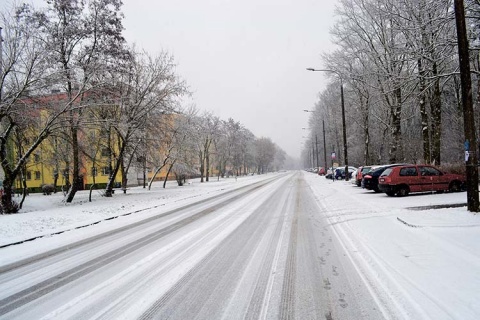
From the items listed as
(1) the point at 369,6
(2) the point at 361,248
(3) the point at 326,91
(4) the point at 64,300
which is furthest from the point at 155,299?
(3) the point at 326,91

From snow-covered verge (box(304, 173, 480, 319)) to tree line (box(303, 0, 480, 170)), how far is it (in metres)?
3.03

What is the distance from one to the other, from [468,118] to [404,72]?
12565 mm

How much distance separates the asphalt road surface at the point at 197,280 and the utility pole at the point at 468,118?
451 cm

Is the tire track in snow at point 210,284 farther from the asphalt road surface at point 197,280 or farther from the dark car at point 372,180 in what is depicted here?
the dark car at point 372,180

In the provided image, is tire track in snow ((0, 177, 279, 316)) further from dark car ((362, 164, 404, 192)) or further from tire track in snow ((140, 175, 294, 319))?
dark car ((362, 164, 404, 192))

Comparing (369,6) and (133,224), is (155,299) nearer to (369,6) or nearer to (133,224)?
(133,224)

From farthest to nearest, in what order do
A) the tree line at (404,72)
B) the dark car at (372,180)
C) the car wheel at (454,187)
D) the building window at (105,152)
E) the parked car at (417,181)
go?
the building window at (105,152)
the dark car at (372,180)
the car wheel at (454,187)
the parked car at (417,181)
the tree line at (404,72)

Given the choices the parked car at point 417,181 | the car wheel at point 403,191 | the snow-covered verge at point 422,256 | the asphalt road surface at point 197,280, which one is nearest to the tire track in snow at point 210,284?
the asphalt road surface at point 197,280

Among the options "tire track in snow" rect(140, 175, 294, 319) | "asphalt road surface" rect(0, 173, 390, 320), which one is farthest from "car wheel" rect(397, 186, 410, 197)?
"tire track in snow" rect(140, 175, 294, 319)

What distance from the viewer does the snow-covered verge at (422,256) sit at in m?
4.04

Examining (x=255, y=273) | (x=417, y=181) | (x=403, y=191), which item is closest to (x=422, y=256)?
(x=255, y=273)

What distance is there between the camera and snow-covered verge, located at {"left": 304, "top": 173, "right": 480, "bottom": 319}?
159 inches

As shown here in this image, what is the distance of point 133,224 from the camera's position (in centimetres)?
1166

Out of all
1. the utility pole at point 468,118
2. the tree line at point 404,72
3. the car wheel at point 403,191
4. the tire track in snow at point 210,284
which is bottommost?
the tire track in snow at point 210,284
